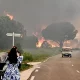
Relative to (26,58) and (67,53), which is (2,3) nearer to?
(67,53)

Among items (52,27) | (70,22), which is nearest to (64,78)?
(52,27)

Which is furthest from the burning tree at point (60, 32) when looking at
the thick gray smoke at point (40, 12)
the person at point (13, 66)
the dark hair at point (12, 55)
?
the dark hair at point (12, 55)

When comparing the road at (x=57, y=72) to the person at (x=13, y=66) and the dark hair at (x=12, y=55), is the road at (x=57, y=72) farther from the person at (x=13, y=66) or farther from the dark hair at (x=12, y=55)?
the dark hair at (x=12, y=55)

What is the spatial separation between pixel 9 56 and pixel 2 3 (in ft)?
507

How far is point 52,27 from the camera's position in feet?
549

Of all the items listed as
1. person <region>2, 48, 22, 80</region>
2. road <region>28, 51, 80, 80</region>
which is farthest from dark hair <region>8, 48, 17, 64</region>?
road <region>28, 51, 80, 80</region>

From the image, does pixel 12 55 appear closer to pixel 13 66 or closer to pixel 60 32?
pixel 13 66

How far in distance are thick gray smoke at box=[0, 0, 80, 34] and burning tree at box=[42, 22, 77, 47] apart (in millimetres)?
8892

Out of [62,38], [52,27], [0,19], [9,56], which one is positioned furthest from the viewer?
[52,27]

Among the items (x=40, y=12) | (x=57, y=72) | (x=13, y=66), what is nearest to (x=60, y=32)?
(x=40, y=12)

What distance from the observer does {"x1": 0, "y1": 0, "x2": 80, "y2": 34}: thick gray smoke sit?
172488 mm

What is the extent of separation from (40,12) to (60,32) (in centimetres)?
2302

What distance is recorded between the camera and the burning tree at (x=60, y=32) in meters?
157

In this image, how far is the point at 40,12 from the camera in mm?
178625
